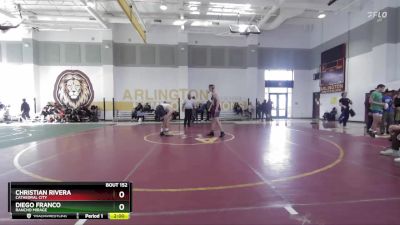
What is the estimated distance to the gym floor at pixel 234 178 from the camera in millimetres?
2924

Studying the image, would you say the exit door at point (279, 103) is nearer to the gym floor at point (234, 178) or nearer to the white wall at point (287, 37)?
the white wall at point (287, 37)

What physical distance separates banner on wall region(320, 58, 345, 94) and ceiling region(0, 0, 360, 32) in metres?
4.10

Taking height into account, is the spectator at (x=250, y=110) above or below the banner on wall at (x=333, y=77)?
below

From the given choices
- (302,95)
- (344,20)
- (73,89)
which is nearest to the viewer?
(344,20)

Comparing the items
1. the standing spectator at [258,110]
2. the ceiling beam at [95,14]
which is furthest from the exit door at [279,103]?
the ceiling beam at [95,14]

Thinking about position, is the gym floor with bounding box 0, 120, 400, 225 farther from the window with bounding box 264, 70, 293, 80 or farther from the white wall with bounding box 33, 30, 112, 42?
the window with bounding box 264, 70, 293, 80

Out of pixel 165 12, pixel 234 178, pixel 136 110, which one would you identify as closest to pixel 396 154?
pixel 234 178

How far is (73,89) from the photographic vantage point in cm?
2341

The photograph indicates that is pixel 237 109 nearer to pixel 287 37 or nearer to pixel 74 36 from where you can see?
pixel 287 37

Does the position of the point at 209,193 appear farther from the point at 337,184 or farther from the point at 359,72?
the point at 359,72
